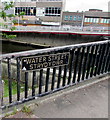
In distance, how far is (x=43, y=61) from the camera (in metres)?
2.29

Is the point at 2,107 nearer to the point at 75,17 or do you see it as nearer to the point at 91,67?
the point at 91,67

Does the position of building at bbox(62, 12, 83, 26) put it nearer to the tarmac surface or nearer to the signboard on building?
the signboard on building

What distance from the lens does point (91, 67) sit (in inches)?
137

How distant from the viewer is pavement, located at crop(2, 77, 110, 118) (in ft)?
7.55

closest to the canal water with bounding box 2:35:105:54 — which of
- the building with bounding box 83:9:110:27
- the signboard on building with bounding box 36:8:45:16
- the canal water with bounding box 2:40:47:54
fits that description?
the canal water with bounding box 2:40:47:54

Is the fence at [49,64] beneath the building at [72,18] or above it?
beneath

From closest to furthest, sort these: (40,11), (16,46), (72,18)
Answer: (16,46) < (40,11) < (72,18)

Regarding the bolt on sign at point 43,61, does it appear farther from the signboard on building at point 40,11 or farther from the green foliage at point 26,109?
the signboard on building at point 40,11

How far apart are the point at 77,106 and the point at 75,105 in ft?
0.15

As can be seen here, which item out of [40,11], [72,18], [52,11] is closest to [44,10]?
[40,11]

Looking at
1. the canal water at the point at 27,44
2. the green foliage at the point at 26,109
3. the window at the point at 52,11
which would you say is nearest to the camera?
the green foliage at the point at 26,109

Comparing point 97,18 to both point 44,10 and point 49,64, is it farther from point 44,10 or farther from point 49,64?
point 49,64

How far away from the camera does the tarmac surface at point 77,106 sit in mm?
2303

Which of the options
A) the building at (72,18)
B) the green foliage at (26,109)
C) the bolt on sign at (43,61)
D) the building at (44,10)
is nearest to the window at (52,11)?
the building at (44,10)
